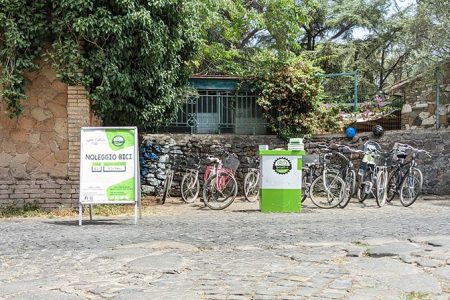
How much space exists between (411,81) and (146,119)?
280 inches

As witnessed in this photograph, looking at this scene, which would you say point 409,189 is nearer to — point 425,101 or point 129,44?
point 425,101

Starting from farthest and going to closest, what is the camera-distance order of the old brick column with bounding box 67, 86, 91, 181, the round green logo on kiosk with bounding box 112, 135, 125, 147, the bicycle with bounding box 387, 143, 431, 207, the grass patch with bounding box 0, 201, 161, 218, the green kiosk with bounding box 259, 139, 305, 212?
the bicycle with bounding box 387, 143, 431, 207 < the green kiosk with bounding box 259, 139, 305, 212 < the old brick column with bounding box 67, 86, 91, 181 < the grass patch with bounding box 0, 201, 161, 218 < the round green logo on kiosk with bounding box 112, 135, 125, 147

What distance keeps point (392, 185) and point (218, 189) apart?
12.1 feet

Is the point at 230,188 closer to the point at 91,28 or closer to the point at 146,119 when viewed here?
the point at 146,119

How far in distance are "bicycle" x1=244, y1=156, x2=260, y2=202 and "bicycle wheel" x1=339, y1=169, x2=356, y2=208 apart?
2217mm

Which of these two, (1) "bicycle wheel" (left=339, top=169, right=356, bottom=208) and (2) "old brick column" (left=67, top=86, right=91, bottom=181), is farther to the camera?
(1) "bicycle wheel" (left=339, top=169, right=356, bottom=208)

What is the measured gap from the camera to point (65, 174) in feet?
32.5

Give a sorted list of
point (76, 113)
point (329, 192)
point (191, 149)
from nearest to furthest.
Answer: point (76, 113) → point (329, 192) → point (191, 149)

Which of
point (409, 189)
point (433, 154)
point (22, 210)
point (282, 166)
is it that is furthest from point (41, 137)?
point (433, 154)

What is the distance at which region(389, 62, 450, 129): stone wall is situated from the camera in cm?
1289

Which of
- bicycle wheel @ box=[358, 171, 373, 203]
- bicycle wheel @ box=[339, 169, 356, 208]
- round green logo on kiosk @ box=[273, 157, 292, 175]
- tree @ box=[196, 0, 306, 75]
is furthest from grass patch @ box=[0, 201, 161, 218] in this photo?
tree @ box=[196, 0, 306, 75]

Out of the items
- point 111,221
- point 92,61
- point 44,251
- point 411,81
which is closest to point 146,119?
point 92,61

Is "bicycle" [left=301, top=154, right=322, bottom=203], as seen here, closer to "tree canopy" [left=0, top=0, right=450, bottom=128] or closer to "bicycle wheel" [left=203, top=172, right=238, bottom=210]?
"bicycle wheel" [left=203, top=172, right=238, bottom=210]

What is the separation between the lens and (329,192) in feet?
34.9
